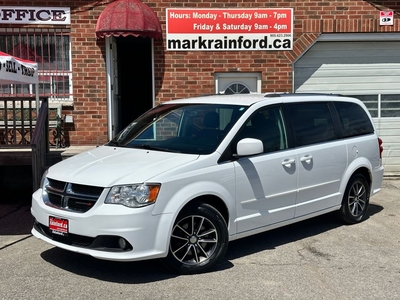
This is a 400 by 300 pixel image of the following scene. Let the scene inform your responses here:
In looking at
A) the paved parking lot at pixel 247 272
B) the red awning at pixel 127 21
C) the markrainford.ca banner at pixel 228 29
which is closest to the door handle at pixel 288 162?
the paved parking lot at pixel 247 272

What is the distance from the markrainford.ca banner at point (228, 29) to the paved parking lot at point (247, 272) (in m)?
4.83

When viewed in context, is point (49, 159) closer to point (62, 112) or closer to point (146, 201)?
point (62, 112)

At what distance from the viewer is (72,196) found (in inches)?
184

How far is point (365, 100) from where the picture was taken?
1081cm

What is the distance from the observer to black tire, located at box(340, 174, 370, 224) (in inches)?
259

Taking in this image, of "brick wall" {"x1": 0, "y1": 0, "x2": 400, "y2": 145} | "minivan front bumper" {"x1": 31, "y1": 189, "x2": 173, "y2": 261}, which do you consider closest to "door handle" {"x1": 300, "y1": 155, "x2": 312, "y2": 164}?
"minivan front bumper" {"x1": 31, "y1": 189, "x2": 173, "y2": 261}

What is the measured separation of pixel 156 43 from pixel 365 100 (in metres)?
4.68

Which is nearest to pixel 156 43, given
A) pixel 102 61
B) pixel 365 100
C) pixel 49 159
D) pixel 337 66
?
pixel 102 61

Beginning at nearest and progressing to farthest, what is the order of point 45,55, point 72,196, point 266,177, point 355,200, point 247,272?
point 72,196, point 247,272, point 266,177, point 355,200, point 45,55

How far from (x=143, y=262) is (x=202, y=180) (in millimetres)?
1125

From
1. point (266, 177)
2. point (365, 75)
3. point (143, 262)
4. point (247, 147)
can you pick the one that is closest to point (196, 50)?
point (365, 75)

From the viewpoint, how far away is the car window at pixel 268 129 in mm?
5398

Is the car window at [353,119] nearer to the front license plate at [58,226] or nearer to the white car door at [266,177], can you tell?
the white car door at [266,177]

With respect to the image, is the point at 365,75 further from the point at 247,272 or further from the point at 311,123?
the point at 247,272
